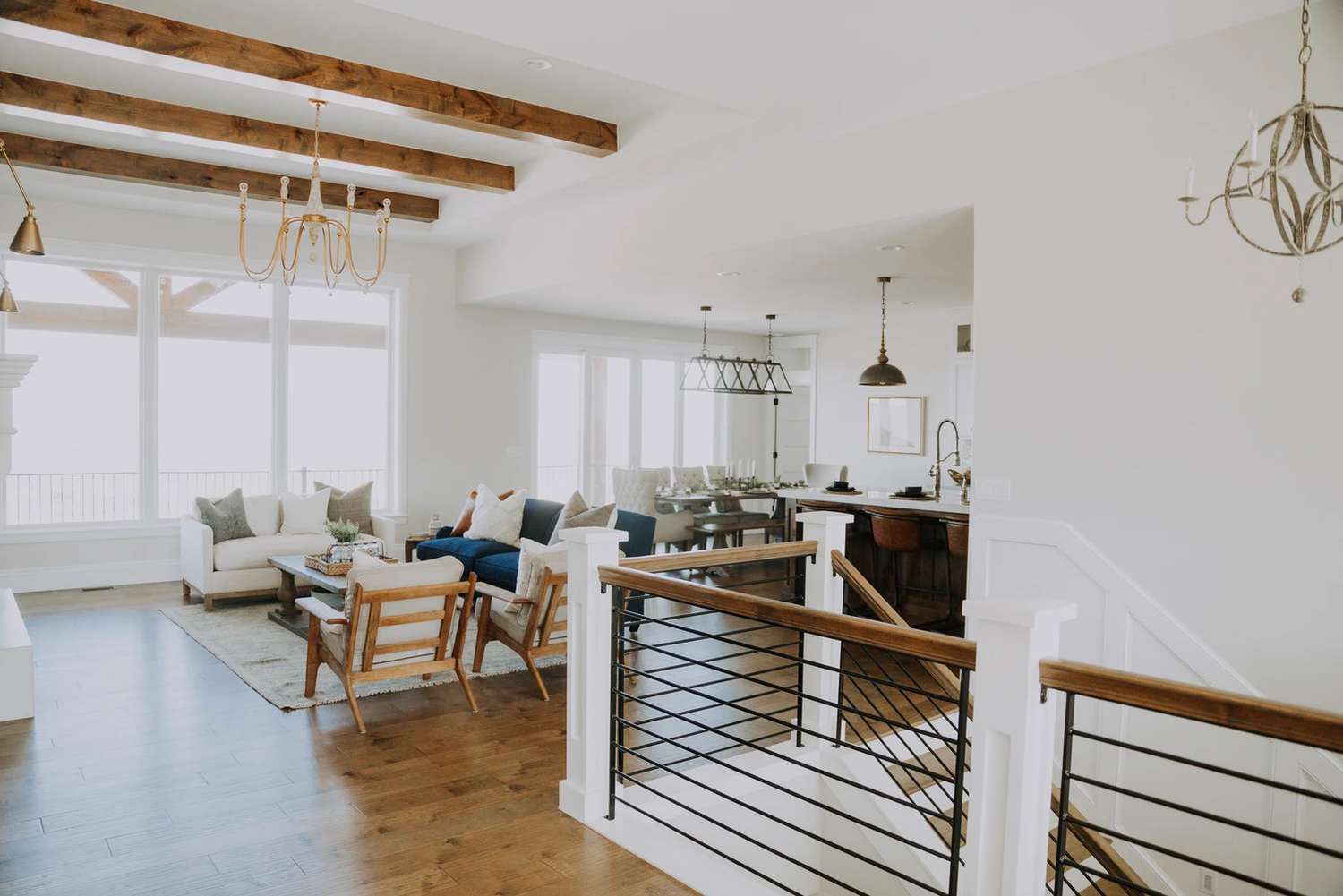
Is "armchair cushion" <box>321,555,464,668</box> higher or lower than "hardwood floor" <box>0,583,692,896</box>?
higher

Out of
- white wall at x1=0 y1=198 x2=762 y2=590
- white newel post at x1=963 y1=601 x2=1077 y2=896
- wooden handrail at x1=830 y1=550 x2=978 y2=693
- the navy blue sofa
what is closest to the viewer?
white newel post at x1=963 y1=601 x2=1077 y2=896

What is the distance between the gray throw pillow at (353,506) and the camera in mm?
8016

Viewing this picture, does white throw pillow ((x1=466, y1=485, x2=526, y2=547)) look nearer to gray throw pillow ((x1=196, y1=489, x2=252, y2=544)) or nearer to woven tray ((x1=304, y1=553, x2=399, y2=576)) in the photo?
woven tray ((x1=304, y1=553, x2=399, y2=576))

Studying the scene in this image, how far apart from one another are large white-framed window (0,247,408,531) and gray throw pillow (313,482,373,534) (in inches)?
17.8

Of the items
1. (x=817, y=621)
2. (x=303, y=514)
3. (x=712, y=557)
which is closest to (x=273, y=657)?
(x=303, y=514)

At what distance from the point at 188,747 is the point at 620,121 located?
14.1 feet

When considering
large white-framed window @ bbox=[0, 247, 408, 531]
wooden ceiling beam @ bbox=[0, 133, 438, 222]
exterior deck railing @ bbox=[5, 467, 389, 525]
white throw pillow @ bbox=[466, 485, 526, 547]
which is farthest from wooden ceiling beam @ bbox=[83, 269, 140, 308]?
white throw pillow @ bbox=[466, 485, 526, 547]

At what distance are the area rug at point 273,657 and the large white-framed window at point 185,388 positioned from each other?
169 cm

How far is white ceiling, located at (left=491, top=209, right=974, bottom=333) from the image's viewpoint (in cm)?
545

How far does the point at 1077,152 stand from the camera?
4035mm

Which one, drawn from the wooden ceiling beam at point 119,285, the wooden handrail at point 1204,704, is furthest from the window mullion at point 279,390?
the wooden handrail at point 1204,704

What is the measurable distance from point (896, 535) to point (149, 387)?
20.8 feet

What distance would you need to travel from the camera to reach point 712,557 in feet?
12.0

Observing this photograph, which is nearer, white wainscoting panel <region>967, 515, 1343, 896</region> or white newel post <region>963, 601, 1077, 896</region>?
white newel post <region>963, 601, 1077, 896</region>
